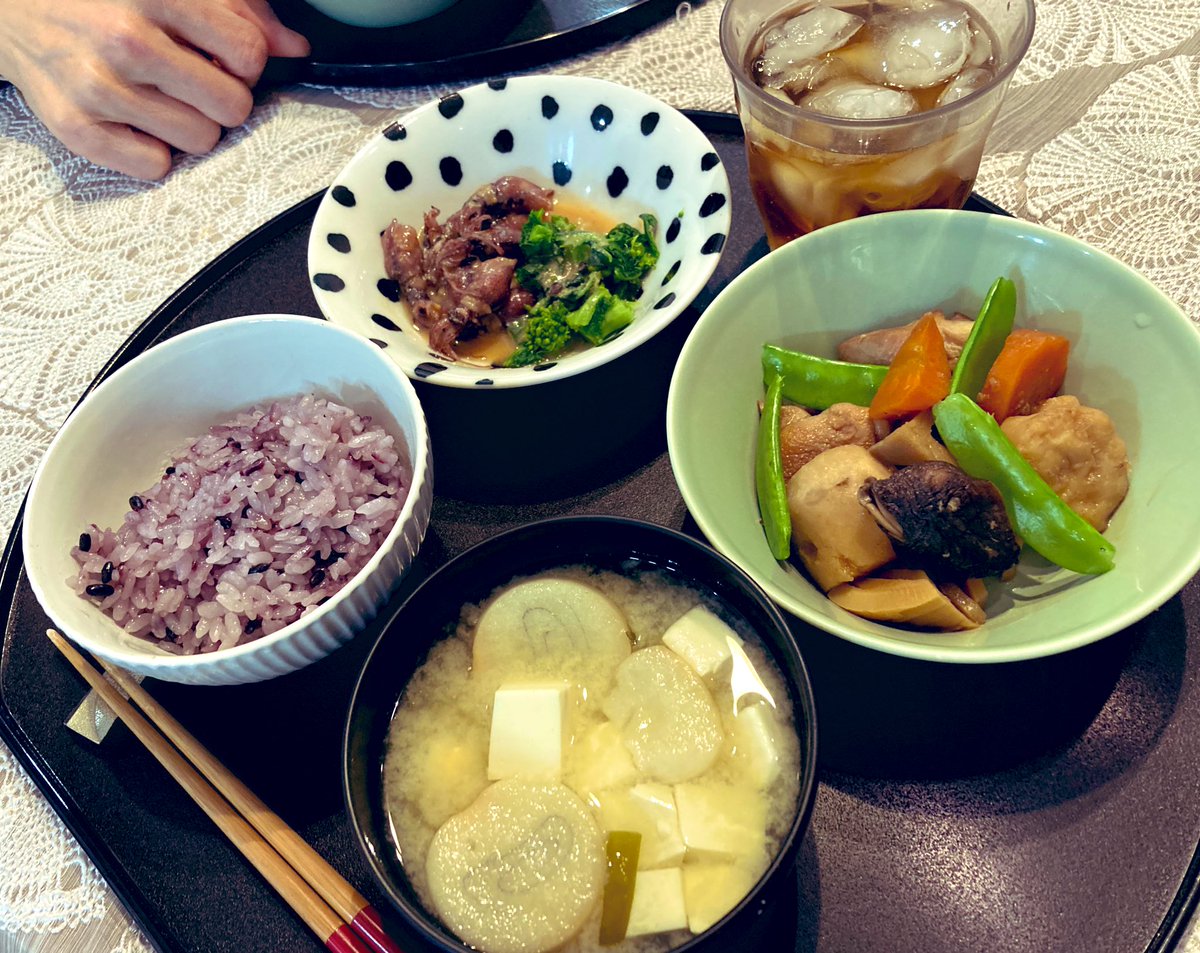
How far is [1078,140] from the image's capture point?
209 cm

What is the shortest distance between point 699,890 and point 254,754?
0.78m

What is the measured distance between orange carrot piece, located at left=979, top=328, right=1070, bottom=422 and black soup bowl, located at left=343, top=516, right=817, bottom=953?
1.80ft

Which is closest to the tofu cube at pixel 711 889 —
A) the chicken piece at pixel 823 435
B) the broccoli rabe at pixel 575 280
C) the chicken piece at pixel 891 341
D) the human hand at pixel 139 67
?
the chicken piece at pixel 823 435

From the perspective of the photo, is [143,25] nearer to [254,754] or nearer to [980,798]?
[254,754]

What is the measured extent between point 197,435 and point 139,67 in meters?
1.19

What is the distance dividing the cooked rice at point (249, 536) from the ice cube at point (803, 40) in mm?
1027

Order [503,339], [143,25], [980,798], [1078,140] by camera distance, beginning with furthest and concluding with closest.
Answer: [143,25], [1078,140], [503,339], [980,798]

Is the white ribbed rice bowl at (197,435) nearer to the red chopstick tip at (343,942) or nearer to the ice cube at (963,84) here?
the red chopstick tip at (343,942)

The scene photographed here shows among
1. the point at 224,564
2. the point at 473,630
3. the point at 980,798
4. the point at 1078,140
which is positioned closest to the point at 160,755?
the point at 224,564

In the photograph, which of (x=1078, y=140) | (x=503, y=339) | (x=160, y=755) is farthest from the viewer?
(x=1078, y=140)

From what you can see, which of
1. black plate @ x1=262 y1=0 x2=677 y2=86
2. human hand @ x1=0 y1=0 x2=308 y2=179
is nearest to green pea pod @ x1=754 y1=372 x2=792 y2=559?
black plate @ x1=262 y1=0 x2=677 y2=86

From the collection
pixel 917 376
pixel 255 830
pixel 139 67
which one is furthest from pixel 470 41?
pixel 255 830

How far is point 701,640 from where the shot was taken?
127 cm

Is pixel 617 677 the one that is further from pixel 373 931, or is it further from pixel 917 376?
pixel 917 376
